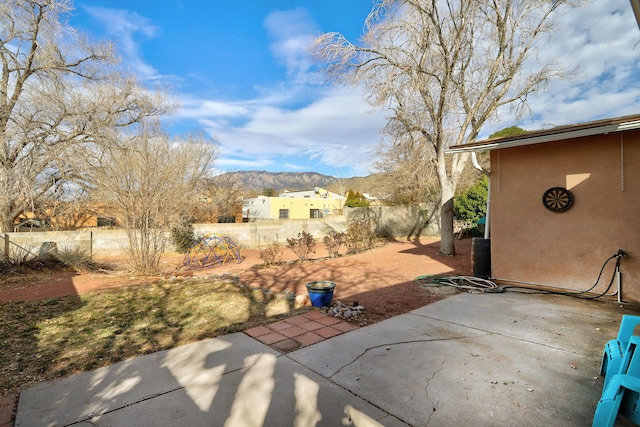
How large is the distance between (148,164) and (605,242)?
9261 millimetres

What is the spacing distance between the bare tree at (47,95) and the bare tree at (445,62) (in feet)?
28.3

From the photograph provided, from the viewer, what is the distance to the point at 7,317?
4613mm

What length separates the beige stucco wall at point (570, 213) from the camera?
496cm

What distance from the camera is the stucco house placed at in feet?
16.2

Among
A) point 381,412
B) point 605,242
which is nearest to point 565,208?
point 605,242

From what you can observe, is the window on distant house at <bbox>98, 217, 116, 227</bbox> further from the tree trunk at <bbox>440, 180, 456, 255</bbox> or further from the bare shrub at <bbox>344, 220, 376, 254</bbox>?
the tree trunk at <bbox>440, 180, 456, 255</bbox>

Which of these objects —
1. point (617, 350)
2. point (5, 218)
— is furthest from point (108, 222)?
point (617, 350)

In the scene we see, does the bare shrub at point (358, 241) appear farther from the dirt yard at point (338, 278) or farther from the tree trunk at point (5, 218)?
the tree trunk at point (5, 218)

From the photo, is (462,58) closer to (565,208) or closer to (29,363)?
(565,208)

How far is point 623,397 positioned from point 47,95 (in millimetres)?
15362

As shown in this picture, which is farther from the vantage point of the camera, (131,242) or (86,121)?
(86,121)

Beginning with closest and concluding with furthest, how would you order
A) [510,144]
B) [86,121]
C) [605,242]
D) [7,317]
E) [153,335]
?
[153,335]
[7,317]
[605,242]
[510,144]
[86,121]

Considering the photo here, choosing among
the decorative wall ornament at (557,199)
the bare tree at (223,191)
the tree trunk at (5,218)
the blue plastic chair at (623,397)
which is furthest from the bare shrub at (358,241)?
the tree trunk at (5,218)

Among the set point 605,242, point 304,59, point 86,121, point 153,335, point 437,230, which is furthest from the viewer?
point 437,230
